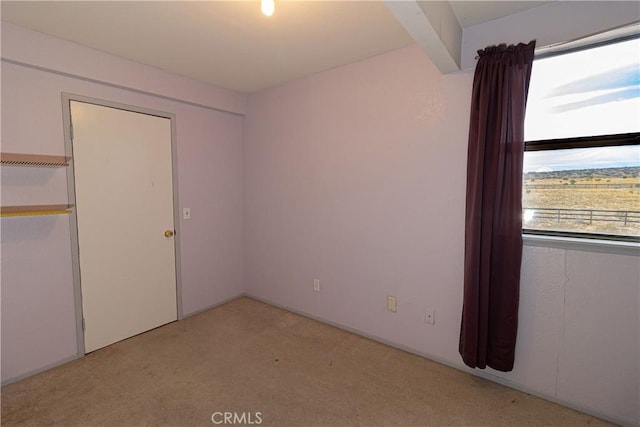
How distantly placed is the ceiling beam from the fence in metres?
1.13

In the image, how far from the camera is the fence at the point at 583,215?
1774 mm

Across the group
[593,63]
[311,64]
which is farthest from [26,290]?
[593,63]

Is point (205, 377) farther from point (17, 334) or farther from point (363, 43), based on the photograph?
point (363, 43)

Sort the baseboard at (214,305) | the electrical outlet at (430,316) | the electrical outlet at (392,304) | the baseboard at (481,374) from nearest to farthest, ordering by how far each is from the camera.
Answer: the baseboard at (481,374), the electrical outlet at (430,316), the electrical outlet at (392,304), the baseboard at (214,305)

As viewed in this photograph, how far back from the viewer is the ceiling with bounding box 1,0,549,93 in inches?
72.2

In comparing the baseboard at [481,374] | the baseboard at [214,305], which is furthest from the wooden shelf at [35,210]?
the baseboard at [481,374]

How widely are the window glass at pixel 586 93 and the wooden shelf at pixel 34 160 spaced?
3.34m

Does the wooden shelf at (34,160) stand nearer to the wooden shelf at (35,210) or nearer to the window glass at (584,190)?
the wooden shelf at (35,210)

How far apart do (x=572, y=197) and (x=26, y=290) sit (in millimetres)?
3800

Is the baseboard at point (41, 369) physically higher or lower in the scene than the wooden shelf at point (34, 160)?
lower

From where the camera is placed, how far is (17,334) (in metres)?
2.16

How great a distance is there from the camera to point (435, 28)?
1.64 m

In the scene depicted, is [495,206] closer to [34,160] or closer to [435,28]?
[435,28]

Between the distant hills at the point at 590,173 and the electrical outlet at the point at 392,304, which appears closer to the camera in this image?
the distant hills at the point at 590,173
